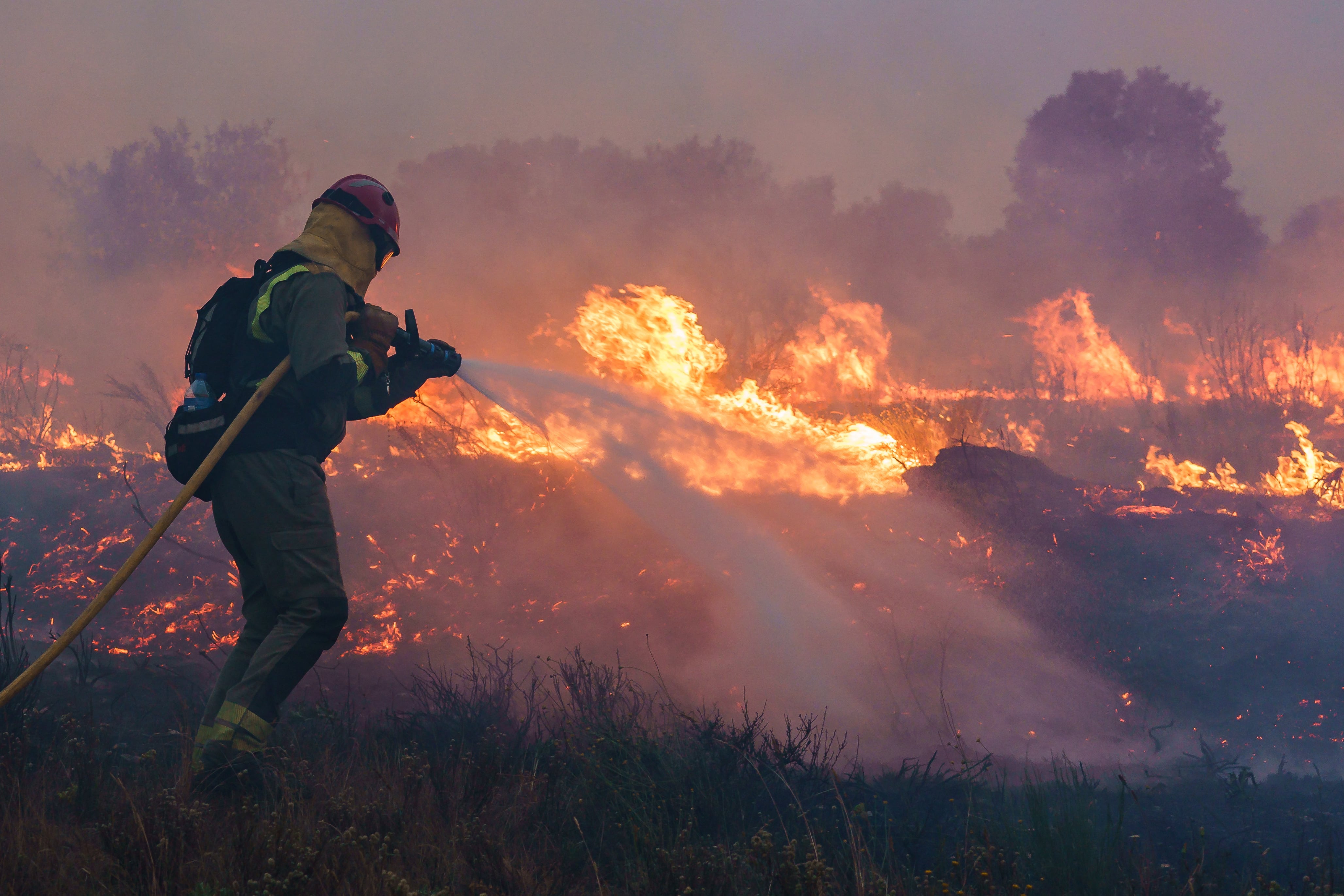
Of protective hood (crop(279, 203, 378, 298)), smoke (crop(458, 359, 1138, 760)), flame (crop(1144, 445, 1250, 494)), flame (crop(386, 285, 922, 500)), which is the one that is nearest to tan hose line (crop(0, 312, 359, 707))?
protective hood (crop(279, 203, 378, 298))

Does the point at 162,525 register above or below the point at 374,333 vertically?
below

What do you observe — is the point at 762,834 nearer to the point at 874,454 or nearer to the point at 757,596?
the point at 757,596

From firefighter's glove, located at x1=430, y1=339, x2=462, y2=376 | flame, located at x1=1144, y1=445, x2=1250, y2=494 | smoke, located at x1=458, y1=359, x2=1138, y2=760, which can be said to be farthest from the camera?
flame, located at x1=1144, y1=445, x2=1250, y2=494

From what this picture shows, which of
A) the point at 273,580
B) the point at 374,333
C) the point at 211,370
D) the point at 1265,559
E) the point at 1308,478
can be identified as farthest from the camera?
the point at 1308,478

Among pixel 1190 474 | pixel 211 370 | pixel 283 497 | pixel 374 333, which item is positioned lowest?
pixel 283 497

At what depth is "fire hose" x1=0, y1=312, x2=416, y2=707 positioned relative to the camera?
9.77 ft

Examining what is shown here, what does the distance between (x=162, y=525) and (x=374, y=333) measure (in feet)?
4.26

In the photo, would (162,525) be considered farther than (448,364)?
No

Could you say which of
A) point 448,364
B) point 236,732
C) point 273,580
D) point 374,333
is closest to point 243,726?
point 236,732

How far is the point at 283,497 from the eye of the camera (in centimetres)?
→ 343

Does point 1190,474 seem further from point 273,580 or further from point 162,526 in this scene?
point 162,526

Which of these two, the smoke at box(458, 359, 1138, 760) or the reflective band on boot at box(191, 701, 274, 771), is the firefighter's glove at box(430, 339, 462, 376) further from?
the reflective band on boot at box(191, 701, 274, 771)

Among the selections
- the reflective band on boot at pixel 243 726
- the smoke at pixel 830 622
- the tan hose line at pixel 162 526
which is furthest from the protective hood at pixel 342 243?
the reflective band on boot at pixel 243 726

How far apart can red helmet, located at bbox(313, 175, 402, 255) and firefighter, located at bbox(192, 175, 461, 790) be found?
28 cm
